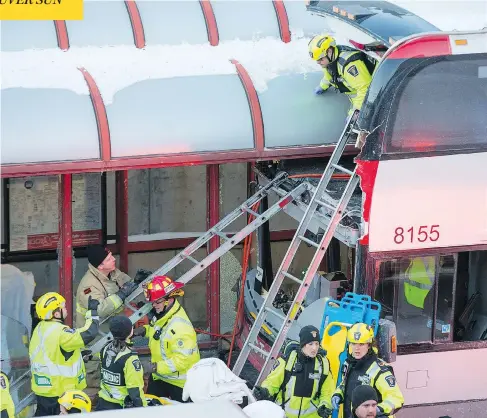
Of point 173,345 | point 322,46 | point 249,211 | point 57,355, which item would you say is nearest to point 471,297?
point 249,211

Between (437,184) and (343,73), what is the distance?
157cm

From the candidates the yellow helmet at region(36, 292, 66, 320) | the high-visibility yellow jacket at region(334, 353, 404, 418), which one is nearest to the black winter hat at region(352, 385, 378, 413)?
the high-visibility yellow jacket at region(334, 353, 404, 418)

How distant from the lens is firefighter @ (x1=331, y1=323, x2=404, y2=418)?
9.52 meters

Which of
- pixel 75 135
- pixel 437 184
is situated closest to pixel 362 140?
pixel 437 184

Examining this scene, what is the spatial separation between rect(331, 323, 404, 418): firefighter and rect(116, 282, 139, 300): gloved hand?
281 cm

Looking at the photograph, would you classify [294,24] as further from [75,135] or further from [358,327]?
[358,327]

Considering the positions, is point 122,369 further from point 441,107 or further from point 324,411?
point 441,107

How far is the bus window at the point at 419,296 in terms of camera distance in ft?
34.9

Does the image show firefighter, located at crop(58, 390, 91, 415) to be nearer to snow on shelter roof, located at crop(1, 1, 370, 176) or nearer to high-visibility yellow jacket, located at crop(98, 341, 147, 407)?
high-visibility yellow jacket, located at crop(98, 341, 147, 407)

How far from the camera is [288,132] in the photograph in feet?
39.0

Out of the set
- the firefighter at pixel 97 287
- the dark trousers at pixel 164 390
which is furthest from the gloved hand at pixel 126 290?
the dark trousers at pixel 164 390

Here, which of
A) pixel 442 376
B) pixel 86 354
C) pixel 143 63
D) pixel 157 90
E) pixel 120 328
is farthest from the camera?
pixel 143 63

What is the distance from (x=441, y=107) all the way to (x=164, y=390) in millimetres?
3586

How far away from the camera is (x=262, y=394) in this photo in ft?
31.7
